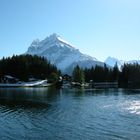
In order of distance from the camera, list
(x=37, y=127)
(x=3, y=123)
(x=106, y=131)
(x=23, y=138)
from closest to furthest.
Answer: (x=23, y=138) → (x=106, y=131) → (x=37, y=127) → (x=3, y=123)

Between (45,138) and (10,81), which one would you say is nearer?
(45,138)

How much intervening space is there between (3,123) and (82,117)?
41.0ft

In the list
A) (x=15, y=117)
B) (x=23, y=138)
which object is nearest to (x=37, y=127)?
(x=23, y=138)

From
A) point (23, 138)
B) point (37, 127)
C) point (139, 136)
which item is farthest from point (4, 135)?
point (139, 136)

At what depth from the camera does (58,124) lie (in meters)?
42.7

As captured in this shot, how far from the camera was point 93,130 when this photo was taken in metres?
38.5

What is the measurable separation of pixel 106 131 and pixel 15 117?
17.5 m

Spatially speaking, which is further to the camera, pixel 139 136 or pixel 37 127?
pixel 37 127

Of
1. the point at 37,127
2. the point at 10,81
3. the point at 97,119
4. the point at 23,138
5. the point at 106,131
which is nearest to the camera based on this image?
the point at 23,138

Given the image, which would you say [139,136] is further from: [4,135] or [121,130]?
[4,135]

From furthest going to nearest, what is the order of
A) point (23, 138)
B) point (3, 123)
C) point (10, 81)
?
point (10, 81)
point (3, 123)
point (23, 138)

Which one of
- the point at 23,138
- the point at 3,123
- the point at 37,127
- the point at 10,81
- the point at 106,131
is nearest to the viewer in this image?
the point at 23,138

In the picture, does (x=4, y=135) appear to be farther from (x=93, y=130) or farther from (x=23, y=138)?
(x=93, y=130)

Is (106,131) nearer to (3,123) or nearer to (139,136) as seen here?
(139,136)
